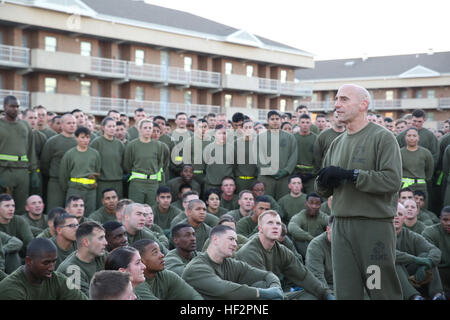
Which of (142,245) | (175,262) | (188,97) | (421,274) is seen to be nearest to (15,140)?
(175,262)

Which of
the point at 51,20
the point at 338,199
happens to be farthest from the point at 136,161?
the point at 51,20

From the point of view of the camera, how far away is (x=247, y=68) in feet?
129

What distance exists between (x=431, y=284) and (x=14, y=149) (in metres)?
7.41

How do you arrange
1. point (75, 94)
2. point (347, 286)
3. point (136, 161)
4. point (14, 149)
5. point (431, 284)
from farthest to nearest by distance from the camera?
point (75, 94), point (136, 161), point (14, 149), point (431, 284), point (347, 286)

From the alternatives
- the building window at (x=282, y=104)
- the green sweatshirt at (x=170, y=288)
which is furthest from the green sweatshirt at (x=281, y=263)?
the building window at (x=282, y=104)

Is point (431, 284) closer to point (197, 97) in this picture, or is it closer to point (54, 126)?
point (54, 126)

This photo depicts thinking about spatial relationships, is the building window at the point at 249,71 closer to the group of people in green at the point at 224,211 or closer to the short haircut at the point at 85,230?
the group of people in green at the point at 224,211

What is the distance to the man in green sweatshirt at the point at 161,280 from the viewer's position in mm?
5449

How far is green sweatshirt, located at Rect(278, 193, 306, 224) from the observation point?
1053 cm

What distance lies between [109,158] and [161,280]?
5.40m

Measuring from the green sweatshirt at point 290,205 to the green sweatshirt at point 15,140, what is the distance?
502cm

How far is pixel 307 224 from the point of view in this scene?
9742mm

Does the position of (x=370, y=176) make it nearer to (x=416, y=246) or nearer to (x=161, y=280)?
(x=161, y=280)

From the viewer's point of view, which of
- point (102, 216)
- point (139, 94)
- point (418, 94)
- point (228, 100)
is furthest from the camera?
point (418, 94)
